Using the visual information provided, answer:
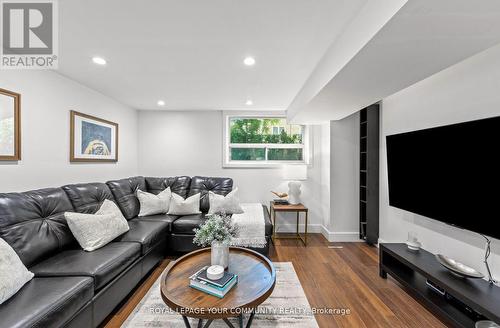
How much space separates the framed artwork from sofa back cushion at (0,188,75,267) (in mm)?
434

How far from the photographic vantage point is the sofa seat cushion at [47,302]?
1195 mm

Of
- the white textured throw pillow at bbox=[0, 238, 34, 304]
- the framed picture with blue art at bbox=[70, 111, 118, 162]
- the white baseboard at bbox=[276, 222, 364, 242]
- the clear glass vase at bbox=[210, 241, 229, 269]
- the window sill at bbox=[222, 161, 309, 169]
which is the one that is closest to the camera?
the white textured throw pillow at bbox=[0, 238, 34, 304]

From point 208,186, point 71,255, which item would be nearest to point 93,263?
point 71,255

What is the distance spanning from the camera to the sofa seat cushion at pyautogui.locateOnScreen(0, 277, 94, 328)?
3.92 ft

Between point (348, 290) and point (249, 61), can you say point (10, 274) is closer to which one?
point (249, 61)

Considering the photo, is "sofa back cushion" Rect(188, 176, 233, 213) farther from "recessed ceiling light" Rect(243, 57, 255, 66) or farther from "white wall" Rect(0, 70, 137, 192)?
"recessed ceiling light" Rect(243, 57, 255, 66)

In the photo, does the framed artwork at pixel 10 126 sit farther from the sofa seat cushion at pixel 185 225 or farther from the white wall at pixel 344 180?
the white wall at pixel 344 180

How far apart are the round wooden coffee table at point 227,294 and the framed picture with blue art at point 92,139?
217 centimetres

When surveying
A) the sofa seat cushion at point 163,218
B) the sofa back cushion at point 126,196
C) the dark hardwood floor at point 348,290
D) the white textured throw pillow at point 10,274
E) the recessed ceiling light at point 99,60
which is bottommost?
the dark hardwood floor at point 348,290

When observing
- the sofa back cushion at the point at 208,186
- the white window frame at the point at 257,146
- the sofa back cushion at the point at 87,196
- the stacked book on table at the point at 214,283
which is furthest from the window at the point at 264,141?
the stacked book on table at the point at 214,283

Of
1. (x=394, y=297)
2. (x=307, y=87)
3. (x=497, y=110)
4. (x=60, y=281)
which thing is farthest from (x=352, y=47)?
(x=60, y=281)

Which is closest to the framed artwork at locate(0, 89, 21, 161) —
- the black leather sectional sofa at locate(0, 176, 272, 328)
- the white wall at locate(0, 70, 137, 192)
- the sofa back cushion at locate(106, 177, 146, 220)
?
the white wall at locate(0, 70, 137, 192)

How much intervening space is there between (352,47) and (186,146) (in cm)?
340

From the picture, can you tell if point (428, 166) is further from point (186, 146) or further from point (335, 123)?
point (186, 146)
